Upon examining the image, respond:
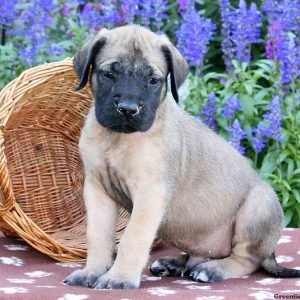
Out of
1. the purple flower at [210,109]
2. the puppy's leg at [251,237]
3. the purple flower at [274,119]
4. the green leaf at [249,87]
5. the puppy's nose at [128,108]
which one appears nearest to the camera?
the puppy's nose at [128,108]

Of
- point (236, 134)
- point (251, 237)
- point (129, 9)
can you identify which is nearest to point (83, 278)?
point (251, 237)

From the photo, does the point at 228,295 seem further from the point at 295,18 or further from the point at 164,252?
the point at 295,18

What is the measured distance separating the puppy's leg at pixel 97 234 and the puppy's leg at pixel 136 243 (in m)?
0.18

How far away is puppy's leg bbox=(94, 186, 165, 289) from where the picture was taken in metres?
4.72

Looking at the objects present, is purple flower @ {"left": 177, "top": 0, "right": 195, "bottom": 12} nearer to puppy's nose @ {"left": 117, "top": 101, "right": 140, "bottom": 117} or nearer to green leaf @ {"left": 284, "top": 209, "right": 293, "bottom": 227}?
green leaf @ {"left": 284, "top": 209, "right": 293, "bottom": 227}

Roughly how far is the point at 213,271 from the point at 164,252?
0.95m

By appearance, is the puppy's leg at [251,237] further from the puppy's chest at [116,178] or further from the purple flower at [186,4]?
the purple flower at [186,4]

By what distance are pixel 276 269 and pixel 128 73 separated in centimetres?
157

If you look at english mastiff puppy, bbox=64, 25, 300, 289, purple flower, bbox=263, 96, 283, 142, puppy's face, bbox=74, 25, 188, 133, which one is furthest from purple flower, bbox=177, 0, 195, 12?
puppy's face, bbox=74, 25, 188, 133

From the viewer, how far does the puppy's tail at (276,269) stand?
5242 mm

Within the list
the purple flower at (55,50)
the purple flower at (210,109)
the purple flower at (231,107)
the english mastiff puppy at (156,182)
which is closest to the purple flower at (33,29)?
the purple flower at (55,50)

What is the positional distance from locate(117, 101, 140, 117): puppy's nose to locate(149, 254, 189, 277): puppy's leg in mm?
1153

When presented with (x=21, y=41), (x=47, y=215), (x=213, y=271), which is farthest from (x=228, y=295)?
(x=21, y=41)

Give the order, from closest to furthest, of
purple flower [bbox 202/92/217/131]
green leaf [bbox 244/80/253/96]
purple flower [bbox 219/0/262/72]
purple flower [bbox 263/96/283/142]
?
purple flower [bbox 263/96/283/142] < purple flower [bbox 202/92/217/131] < green leaf [bbox 244/80/253/96] < purple flower [bbox 219/0/262/72]
